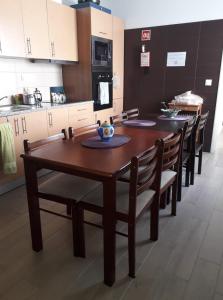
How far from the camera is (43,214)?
219 cm

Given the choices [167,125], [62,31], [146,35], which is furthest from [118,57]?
[167,125]

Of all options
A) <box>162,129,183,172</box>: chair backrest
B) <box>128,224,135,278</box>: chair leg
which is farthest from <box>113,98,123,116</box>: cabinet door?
<box>128,224,135,278</box>: chair leg

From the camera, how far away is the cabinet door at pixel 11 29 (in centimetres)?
249

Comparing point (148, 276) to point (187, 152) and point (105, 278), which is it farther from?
point (187, 152)

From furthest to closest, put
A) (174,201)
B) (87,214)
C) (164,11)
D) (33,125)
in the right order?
(164,11) → (33,125) → (87,214) → (174,201)

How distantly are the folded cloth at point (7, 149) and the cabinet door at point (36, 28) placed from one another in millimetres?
990

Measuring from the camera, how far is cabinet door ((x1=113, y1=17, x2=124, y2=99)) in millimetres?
4006

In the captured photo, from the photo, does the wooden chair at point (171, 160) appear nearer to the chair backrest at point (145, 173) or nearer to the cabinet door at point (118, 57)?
the chair backrest at point (145, 173)

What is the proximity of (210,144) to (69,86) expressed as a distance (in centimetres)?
243

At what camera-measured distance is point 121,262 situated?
162cm

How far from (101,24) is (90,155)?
2778 millimetres

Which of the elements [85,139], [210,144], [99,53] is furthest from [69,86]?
[210,144]

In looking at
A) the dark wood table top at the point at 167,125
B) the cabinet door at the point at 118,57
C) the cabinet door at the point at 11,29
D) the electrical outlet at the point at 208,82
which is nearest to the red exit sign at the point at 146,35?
the cabinet door at the point at 118,57

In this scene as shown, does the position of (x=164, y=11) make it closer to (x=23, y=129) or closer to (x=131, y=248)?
(x=23, y=129)
